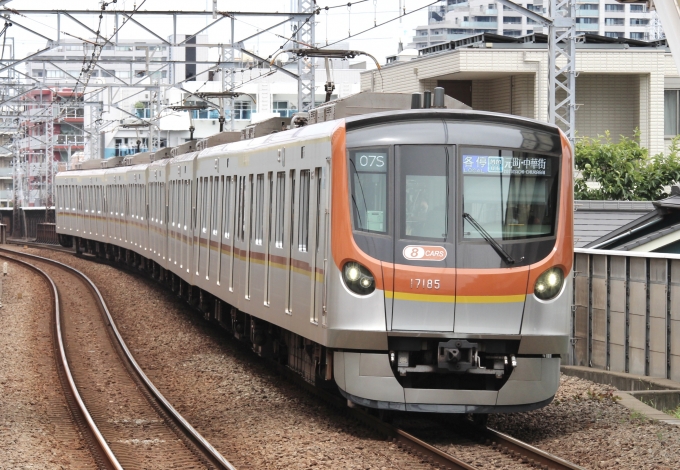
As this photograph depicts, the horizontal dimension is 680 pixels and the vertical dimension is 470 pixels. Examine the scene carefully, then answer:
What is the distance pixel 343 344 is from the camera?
338 inches

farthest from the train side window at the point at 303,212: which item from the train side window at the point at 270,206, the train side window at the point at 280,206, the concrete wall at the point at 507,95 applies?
the concrete wall at the point at 507,95

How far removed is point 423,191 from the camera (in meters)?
8.67

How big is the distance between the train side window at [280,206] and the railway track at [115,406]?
1.83 meters

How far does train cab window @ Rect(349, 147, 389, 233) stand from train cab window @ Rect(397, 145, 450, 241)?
0.43 ft

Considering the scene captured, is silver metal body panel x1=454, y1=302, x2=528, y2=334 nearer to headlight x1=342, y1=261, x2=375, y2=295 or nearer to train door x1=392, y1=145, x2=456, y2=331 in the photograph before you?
train door x1=392, y1=145, x2=456, y2=331

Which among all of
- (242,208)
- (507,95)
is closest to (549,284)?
(242,208)

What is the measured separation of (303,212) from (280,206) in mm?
1078

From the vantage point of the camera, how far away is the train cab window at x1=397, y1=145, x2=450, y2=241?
8602mm

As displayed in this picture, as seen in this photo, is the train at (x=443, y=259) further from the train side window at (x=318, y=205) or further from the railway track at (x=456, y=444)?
the railway track at (x=456, y=444)

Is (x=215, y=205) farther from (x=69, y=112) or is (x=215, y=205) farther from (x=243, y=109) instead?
(x=69, y=112)

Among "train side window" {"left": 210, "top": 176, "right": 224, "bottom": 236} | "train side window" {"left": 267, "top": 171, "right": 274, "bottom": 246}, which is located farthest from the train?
"train side window" {"left": 210, "top": 176, "right": 224, "bottom": 236}

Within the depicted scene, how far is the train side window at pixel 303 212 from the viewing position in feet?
31.9

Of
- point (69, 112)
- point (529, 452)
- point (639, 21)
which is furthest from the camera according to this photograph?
point (639, 21)

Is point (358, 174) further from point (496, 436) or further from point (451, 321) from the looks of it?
point (496, 436)
